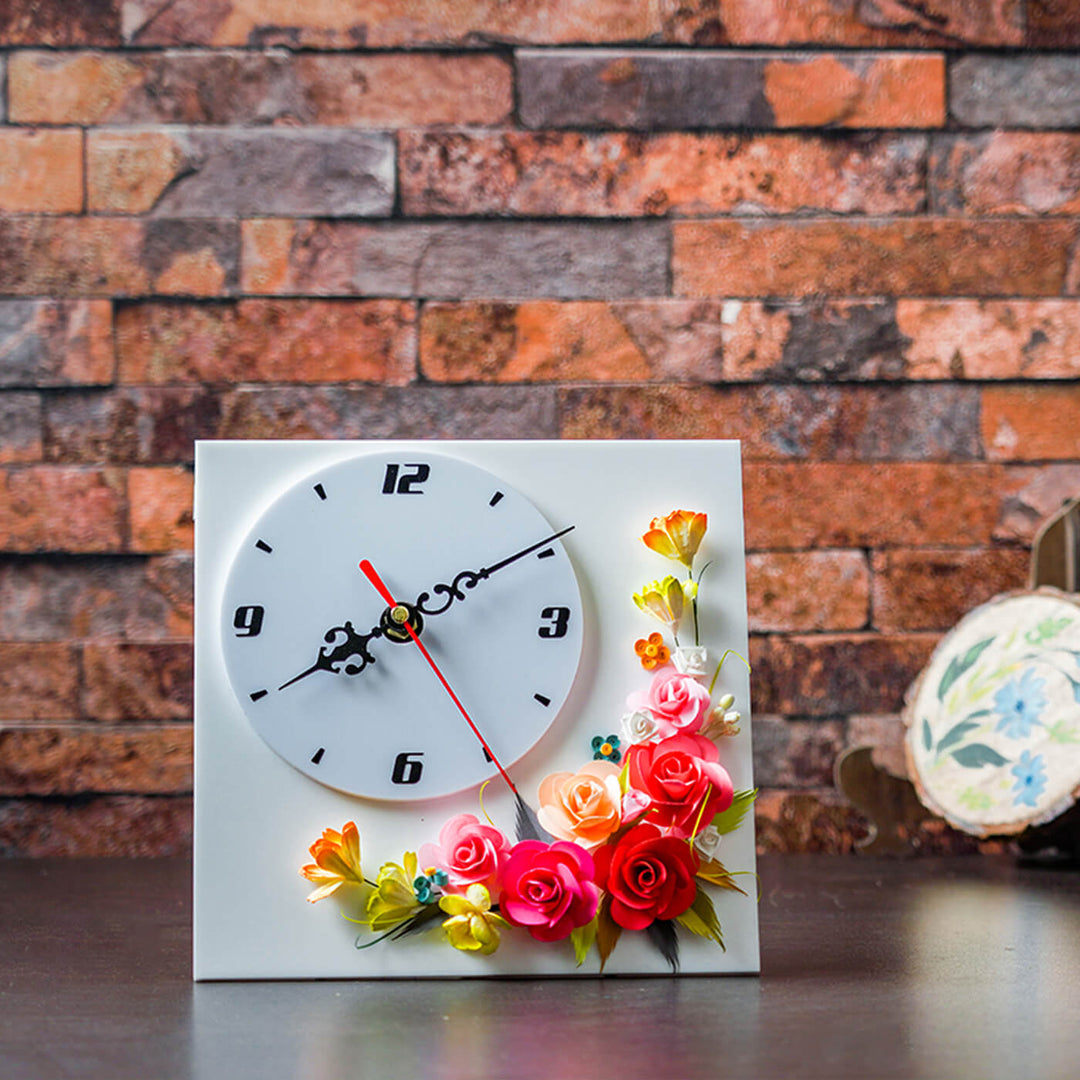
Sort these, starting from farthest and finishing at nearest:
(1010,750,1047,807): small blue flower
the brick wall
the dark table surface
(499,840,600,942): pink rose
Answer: the brick wall < (1010,750,1047,807): small blue flower < (499,840,600,942): pink rose < the dark table surface

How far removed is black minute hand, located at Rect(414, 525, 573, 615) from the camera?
2.72 ft

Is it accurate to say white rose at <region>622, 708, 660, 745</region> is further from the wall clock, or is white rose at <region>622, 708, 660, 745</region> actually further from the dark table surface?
the dark table surface

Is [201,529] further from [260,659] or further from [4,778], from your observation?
[4,778]

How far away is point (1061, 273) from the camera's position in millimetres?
1595

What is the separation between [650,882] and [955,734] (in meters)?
0.72

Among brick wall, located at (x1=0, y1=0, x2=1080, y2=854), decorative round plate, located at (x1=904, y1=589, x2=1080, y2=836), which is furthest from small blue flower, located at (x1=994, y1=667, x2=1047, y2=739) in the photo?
brick wall, located at (x1=0, y1=0, x2=1080, y2=854)

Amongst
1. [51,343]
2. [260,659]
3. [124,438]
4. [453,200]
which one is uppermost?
[453,200]

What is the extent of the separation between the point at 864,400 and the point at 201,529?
3.36 ft

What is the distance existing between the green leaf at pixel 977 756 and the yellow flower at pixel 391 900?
2.65 ft

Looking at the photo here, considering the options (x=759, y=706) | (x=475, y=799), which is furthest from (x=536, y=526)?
(x=759, y=706)

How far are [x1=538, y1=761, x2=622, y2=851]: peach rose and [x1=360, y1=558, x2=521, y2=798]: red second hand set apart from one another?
0.03m

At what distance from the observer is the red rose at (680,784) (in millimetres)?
805

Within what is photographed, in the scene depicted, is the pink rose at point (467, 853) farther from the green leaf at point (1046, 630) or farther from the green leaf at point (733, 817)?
the green leaf at point (1046, 630)

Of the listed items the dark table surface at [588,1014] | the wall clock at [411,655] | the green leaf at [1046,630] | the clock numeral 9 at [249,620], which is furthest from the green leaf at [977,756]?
the clock numeral 9 at [249,620]
